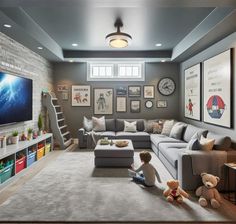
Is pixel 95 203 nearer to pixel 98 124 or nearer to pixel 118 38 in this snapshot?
pixel 118 38

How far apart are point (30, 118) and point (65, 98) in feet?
7.31

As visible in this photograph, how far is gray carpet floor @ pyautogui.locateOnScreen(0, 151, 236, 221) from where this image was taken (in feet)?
8.26

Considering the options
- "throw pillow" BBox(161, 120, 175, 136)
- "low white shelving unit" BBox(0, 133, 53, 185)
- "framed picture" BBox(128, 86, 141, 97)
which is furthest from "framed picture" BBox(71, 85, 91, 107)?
"throw pillow" BBox(161, 120, 175, 136)

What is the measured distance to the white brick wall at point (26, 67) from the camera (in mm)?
4273

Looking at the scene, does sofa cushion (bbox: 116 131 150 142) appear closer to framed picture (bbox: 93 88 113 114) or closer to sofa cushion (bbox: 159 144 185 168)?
framed picture (bbox: 93 88 113 114)

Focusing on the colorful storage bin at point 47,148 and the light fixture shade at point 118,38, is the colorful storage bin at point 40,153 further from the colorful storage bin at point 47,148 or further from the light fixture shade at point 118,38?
the light fixture shade at point 118,38

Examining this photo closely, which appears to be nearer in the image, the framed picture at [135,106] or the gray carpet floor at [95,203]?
the gray carpet floor at [95,203]

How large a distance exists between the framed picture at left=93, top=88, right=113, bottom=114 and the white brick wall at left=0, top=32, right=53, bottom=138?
1.51 metres

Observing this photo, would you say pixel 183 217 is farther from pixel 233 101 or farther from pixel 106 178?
pixel 233 101

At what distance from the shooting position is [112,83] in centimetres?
748

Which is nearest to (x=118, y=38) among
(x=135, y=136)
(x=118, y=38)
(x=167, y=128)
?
(x=118, y=38)

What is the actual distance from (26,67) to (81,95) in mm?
2446

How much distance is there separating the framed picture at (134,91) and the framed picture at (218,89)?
105 inches

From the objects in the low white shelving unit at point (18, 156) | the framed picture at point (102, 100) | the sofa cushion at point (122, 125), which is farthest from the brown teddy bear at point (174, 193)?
the framed picture at point (102, 100)
